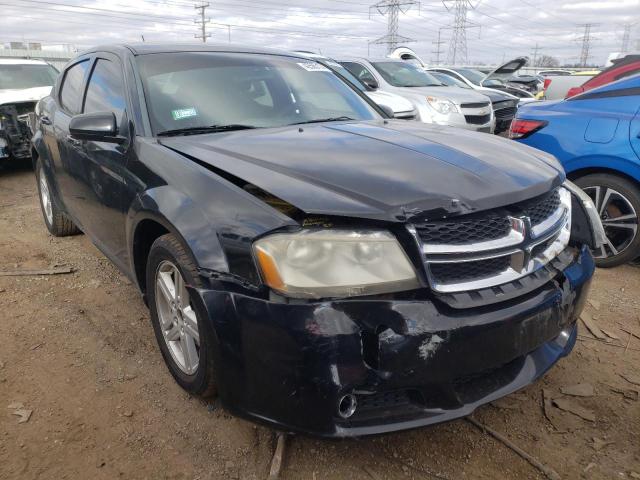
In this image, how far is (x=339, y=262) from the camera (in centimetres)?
174

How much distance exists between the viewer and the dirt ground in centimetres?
205

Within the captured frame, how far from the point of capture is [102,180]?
9.83ft

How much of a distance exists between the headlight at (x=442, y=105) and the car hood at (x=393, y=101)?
0.50 meters

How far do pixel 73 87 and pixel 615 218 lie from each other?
4197mm

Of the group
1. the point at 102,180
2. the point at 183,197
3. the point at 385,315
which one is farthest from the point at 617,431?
the point at 102,180

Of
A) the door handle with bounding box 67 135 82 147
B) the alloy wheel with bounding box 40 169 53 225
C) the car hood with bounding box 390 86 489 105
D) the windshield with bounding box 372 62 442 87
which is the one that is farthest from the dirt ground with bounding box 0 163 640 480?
the windshield with bounding box 372 62 442 87

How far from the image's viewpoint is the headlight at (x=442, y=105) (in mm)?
8508

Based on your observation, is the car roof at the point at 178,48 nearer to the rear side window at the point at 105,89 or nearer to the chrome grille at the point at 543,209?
the rear side window at the point at 105,89

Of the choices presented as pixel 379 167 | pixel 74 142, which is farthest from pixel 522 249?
pixel 74 142

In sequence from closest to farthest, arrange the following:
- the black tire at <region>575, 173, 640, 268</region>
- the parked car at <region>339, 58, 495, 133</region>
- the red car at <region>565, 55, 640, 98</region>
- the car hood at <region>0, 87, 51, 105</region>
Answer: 1. the black tire at <region>575, 173, 640, 268</region>
2. the red car at <region>565, 55, 640, 98</region>
3. the car hood at <region>0, 87, 51, 105</region>
4. the parked car at <region>339, 58, 495, 133</region>

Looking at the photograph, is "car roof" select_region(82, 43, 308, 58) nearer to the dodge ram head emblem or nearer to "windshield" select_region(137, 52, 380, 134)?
Result: "windshield" select_region(137, 52, 380, 134)

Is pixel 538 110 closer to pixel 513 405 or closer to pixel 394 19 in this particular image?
pixel 513 405

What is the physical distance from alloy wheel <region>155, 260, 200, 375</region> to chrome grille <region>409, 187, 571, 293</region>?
1.05 meters

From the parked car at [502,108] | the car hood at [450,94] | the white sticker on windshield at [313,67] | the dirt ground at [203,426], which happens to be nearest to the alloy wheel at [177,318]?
the dirt ground at [203,426]
